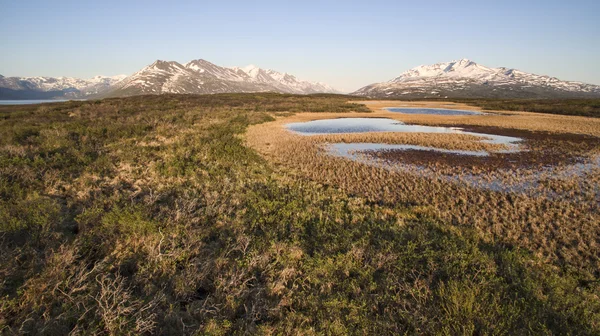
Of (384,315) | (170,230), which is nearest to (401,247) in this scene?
(384,315)

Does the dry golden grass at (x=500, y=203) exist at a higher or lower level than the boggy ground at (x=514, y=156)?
lower

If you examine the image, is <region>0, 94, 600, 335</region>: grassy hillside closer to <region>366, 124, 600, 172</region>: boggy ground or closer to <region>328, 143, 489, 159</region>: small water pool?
<region>366, 124, 600, 172</region>: boggy ground

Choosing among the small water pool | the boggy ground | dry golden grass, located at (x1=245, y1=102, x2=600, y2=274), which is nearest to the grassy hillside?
dry golden grass, located at (x1=245, y1=102, x2=600, y2=274)

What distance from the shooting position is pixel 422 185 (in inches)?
589

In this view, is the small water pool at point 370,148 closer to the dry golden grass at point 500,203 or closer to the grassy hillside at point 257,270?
the dry golden grass at point 500,203

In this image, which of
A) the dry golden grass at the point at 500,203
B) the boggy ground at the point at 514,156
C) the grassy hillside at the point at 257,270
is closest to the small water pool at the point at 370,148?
the boggy ground at the point at 514,156

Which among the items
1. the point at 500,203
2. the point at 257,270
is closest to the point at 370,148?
the point at 500,203

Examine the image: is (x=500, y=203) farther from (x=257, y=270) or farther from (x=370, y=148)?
(x=370, y=148)

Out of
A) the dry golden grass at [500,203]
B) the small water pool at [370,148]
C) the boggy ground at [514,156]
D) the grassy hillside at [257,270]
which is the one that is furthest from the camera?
the small water pool at [370,148]

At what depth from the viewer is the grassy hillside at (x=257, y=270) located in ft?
17.6

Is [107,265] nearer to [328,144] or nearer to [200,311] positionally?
[200,311]

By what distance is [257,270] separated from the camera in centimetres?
712

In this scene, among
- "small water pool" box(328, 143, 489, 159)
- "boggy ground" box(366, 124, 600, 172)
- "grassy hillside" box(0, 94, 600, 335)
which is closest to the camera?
"grassy hillside" box(0, 94, 600, 335)

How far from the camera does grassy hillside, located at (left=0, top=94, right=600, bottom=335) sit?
5.35 meters
